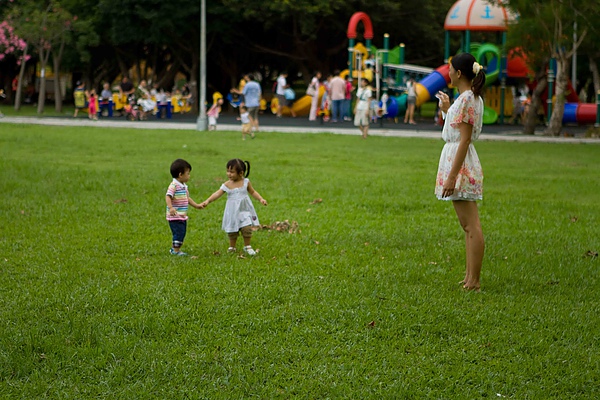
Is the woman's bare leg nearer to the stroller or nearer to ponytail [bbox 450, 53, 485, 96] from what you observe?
ponytail [bbox 450, 53, 485, 96]

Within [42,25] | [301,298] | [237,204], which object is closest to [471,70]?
[301,298]

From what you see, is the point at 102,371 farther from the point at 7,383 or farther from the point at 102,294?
the point at 102,294

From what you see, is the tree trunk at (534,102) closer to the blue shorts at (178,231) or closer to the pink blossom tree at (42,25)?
the blue shorts at (178,231)

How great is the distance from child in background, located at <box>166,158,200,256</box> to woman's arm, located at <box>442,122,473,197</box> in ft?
8.17

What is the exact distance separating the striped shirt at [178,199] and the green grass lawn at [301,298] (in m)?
0.40

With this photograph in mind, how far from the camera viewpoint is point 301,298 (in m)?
6.64

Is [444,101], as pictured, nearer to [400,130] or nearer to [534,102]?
[534,102]

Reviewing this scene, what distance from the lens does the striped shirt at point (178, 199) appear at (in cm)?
816

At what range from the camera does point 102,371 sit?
199 inches

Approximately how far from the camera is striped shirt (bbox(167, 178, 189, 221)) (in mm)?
8164

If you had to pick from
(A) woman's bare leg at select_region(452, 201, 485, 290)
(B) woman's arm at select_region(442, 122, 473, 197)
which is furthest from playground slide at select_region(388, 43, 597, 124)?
(B) woman's arm at select_region(442, 122, 473, 197)

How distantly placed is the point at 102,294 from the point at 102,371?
165 cm

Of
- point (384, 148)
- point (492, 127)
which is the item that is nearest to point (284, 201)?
point (384, 148)

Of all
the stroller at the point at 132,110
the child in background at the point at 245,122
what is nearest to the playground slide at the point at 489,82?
the stroller at the point at 132,110
